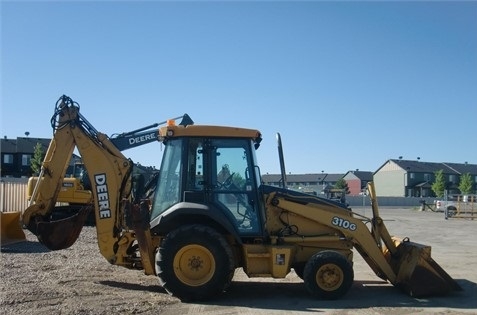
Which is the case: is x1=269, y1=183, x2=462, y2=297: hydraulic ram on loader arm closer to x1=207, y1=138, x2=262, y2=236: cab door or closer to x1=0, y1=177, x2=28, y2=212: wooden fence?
x1=207, y1=138, x2=262, y2=236: cab door

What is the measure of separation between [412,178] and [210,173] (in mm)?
92928

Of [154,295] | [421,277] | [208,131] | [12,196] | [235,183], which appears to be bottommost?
[154,295]

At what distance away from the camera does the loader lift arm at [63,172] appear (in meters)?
9.27

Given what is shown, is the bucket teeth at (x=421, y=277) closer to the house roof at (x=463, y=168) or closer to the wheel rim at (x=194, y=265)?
the wheel rim at (x=194, y=265)

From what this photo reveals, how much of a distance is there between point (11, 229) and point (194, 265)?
942 cm

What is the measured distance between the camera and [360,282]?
1039cm

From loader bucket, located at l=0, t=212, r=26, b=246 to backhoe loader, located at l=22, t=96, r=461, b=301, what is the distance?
6.59 metres

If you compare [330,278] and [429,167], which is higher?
[429,167]

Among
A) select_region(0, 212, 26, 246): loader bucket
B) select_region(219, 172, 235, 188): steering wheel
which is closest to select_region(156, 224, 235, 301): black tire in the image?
select_region(219, 172, 235, 188): steering wheel

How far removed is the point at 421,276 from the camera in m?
8.91

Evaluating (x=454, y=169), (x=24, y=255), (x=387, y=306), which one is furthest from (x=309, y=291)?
(x=454, y=169)

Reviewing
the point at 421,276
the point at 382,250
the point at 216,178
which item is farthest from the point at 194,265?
the point at 421,276

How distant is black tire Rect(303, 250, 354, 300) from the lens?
8656mm

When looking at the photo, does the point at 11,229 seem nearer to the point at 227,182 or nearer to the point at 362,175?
the point at 227,182
